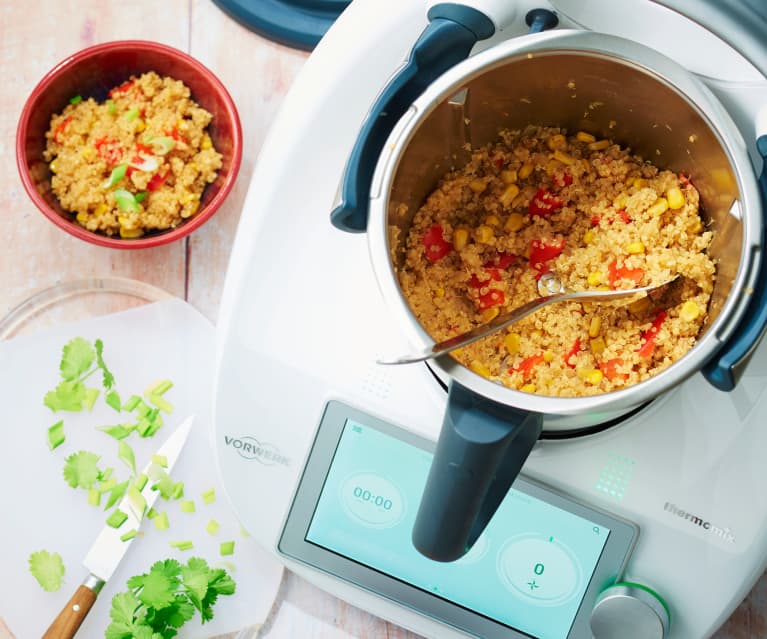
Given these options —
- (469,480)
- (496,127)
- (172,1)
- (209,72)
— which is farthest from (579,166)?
(172,1)

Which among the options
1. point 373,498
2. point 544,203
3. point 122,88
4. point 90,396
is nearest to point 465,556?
point 373,498

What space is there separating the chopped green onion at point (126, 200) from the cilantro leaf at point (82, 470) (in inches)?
10.1

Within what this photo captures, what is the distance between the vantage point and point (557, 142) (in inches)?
28.5

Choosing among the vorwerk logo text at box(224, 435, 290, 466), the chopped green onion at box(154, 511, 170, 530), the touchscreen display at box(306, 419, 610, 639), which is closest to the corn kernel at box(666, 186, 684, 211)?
the touchscreen display at box(306, 419, 610, 639)

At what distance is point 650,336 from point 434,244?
0.57 ft

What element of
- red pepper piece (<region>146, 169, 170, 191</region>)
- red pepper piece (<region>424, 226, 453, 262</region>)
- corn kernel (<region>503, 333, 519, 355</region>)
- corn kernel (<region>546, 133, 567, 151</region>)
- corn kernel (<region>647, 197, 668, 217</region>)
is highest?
corn kernel (<region>546, 133, 567, 151</region>)

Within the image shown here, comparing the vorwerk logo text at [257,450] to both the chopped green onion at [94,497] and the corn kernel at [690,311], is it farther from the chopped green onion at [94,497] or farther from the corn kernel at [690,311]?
the corn kernel at [690,311]

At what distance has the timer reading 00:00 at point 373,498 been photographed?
81 centimetres

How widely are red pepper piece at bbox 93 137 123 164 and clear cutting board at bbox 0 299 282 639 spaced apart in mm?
158

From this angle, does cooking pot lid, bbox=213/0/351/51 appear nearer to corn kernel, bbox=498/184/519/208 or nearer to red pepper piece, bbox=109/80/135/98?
red pepper piece, bbox=109/80/135/98

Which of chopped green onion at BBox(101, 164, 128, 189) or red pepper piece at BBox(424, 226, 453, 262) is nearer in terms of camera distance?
red pepper piece at BBox(424, 226, 453, 262)

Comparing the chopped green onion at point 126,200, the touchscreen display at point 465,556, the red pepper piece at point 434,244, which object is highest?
the red pepper piece at point 434,244

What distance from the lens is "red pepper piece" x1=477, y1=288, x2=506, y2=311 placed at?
720 mm

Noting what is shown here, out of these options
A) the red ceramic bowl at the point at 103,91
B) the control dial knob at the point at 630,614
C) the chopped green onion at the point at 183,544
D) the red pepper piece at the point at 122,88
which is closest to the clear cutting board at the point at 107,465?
the chopped green onion at the point at 183,544
